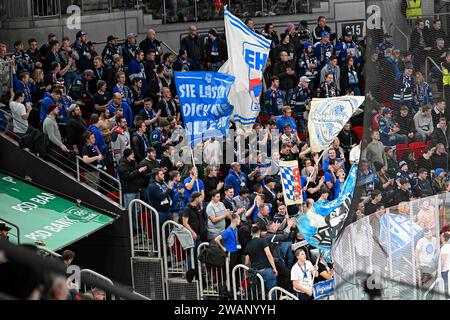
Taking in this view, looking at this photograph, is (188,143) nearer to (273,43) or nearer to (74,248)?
(74,248)

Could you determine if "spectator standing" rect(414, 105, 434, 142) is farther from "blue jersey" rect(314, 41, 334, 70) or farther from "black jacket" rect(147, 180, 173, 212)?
"blue jersey" rect(314, 41, 334, 70)

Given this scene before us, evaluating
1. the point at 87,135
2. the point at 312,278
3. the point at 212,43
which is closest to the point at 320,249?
the point at 312,278

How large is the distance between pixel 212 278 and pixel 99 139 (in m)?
3.08

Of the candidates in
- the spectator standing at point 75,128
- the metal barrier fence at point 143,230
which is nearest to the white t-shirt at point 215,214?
the metal barrier fence at point 143,230

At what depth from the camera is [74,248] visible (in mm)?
21000

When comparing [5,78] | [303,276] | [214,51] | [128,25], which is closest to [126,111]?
[5,78]

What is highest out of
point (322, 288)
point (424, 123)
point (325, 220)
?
point (424, 123)

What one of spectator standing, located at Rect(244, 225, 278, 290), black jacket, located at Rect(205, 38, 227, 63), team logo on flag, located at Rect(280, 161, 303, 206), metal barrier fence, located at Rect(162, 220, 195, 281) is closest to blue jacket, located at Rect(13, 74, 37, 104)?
metal barrier fence, located at Rect(162, 220, 195, 281)

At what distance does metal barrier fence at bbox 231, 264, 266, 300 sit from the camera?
722 inches

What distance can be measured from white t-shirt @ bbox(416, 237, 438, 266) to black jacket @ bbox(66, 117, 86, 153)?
8977 mm

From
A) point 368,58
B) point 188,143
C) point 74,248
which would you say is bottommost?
point 74,248

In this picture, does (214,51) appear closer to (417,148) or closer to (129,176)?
(129,176)

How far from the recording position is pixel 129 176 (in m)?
20.1

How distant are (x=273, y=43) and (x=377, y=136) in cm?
1280
